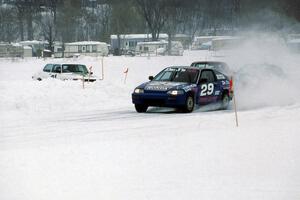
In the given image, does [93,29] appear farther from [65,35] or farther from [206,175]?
[206,175]

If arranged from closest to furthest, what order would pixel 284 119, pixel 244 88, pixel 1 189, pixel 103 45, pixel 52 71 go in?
pixel 1 189 → pixel 284 119 → pixel 244 88 → pixel 52 71 → pixel 103 45

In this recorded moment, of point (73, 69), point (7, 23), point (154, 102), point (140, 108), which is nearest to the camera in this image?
point (154, 102)

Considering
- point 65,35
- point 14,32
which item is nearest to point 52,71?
point 65,35

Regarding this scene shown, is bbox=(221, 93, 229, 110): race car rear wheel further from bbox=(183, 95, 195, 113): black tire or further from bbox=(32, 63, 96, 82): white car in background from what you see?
bbox=(32, 63, 96, 82): white car in background

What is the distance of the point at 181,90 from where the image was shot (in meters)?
15.1

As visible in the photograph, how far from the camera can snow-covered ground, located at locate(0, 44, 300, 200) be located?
674cm

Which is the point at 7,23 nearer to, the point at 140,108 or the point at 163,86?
the point at 140,108

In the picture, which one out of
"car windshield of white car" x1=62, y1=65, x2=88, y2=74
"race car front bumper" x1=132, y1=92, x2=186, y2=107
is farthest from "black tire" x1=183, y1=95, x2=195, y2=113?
"car windshield of white car" x1=62, y1=65, x2=88, y2=74

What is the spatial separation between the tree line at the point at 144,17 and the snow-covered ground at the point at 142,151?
79.0 ft

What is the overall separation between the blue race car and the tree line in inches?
839

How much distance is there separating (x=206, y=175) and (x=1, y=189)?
8.95 ft

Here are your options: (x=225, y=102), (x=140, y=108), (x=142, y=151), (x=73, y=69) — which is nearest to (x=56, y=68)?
(x=73, y=69)

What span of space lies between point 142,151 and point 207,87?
7617 millimetres

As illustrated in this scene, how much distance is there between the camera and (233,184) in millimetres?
6965
